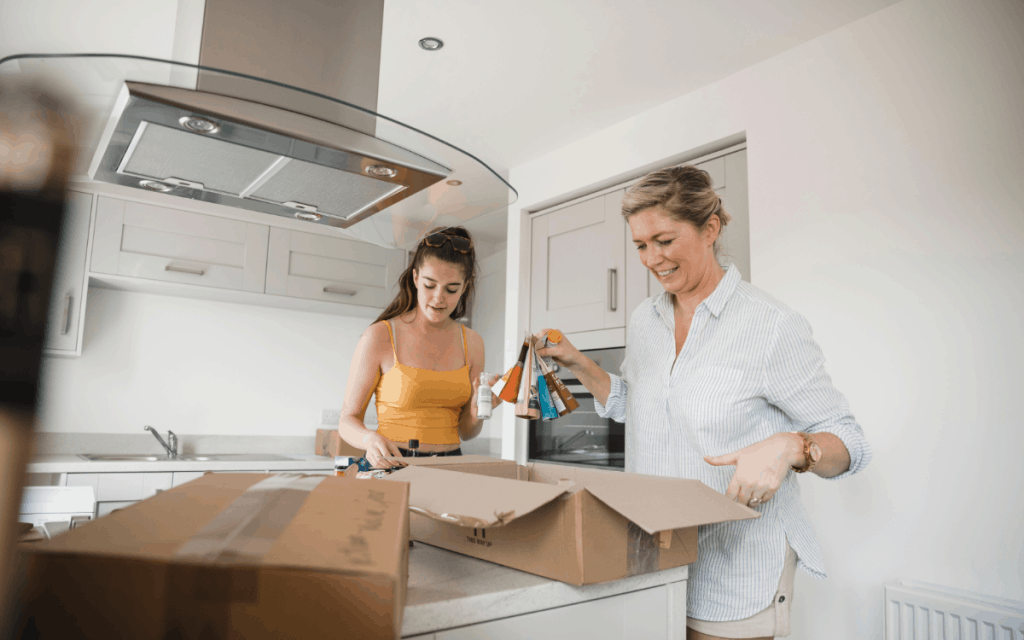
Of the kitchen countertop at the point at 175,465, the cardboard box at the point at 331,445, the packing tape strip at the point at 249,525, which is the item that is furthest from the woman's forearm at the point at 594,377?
the cardboard box at the point at 331,445

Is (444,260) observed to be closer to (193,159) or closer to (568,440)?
(193,159)

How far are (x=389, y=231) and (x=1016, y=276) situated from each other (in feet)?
5.14

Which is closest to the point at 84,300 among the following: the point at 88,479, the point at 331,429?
the point at 88,479

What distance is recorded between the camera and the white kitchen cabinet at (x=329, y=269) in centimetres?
332

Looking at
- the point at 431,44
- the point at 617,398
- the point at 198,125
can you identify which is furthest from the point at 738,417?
the point at 431,44

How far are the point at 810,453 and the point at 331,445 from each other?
9.36 feet

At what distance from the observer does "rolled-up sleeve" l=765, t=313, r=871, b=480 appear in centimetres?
104

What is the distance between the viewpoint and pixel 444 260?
1615 millimetres

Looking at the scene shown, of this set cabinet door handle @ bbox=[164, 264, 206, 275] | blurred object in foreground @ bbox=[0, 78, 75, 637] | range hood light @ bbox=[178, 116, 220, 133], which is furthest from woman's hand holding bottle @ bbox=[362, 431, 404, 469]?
cabinet door handle @ bbox=[164, 264, 206, 275]

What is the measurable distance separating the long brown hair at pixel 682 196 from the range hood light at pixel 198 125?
0.78 metres

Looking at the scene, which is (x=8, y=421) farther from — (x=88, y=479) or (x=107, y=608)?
(x=88, y=479)

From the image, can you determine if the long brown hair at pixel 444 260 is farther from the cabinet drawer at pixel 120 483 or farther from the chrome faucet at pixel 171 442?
the chrome faucet at pixel 171 442

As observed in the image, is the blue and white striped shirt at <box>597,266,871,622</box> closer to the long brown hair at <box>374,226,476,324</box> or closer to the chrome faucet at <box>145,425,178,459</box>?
the long brown hair at <box>374,226,476,324</box>

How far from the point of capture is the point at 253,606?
37cm
